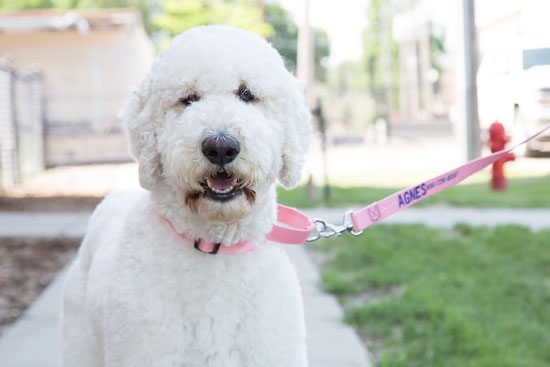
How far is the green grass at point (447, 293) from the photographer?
129 inches

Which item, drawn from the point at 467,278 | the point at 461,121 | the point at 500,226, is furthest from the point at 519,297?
the point at 500,226

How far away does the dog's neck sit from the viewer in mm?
1791

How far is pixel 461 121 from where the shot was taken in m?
2.69

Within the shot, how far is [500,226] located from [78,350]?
546 centimetres

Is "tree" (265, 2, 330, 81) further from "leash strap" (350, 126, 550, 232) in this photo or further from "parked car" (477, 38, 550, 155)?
"leash strap" (350, 126, 550, 232)

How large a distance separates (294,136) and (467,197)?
25.6 ft

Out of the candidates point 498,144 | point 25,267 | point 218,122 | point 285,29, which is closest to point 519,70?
point 498,144

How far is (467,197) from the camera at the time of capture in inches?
357

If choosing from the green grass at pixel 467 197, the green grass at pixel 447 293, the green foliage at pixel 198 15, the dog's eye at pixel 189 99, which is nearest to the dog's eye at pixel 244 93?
the dog's eye at pixel 189 99

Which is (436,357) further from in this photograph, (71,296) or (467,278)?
(71,296)

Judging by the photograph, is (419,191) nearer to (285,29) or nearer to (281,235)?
(281,235)

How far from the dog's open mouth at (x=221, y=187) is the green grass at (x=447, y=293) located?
1.87 metres

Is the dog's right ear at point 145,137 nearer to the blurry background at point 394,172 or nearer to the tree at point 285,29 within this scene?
the blurry background at point 394,172

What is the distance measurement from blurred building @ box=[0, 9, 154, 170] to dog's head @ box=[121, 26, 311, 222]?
61.3 feet
